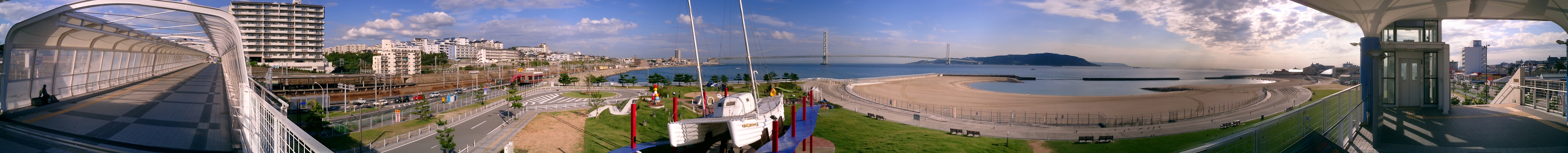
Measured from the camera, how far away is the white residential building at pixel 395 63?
72.8 feet

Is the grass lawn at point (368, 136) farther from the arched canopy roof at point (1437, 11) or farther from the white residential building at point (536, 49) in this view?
the white residential building at point (536, 49)

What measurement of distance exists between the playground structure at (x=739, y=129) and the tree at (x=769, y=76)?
8.98m

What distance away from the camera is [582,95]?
1238 cm

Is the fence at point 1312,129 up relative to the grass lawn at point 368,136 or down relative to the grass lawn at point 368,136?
up

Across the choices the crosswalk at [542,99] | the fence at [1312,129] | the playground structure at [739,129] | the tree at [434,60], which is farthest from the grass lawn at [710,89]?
the tree at [434,60]

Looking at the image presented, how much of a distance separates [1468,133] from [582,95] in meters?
12.5

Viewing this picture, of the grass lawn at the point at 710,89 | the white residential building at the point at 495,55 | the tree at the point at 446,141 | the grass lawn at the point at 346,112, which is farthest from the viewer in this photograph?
the white residential building at the point at 495,55

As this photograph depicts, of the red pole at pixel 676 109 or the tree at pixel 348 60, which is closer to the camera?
the red pole at pixel 676 109

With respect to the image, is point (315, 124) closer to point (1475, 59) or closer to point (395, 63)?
point (1475, 59)

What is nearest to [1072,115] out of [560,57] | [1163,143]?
[1163,143]

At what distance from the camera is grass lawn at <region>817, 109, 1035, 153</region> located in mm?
5633

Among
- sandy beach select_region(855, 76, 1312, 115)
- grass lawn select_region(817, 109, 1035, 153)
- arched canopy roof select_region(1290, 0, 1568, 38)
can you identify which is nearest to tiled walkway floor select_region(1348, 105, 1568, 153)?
arched canopy roof select_region(1290, 0, 1568, 38)

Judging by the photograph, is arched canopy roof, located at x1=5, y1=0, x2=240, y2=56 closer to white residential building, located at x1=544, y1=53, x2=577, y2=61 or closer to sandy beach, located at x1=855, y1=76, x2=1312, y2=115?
sandy beach, located at x1=855, y1=76, x2=1312, y2=115

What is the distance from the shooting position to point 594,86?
16375 millimetres
